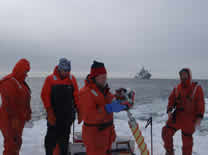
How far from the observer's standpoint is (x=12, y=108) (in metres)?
2.49

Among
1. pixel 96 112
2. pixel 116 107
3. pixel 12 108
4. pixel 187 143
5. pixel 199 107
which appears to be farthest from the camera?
pixel 187 143

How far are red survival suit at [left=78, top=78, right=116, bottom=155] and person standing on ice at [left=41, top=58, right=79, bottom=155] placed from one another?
76 centimetres

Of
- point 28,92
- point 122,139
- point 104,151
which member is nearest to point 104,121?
point 104,151

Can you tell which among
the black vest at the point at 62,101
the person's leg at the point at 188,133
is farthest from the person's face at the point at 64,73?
the person's leg at the point at 188,133

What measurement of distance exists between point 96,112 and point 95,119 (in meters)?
0.09

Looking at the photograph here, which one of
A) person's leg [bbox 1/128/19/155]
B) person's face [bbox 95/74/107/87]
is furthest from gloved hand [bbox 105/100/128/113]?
person's leg [bbox 1/128/19/155]

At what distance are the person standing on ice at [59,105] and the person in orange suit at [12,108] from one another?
13.5 inches

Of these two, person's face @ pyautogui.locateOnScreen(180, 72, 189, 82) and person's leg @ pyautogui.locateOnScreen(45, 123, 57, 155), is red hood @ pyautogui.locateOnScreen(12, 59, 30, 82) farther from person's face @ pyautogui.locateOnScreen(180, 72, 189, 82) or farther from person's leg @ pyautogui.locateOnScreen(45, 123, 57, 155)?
person's face @ pyautogui.locateOnScreen(180, 72, 189, 82)

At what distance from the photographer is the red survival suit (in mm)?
1947

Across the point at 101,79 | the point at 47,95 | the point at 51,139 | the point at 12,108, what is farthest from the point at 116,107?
the point at 12,108

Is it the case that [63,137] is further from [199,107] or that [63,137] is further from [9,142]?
[199,107]

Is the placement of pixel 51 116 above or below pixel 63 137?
above

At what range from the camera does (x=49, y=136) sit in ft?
8.93

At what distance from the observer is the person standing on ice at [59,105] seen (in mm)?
2666
